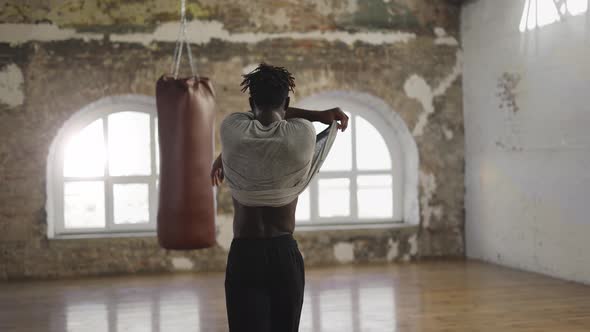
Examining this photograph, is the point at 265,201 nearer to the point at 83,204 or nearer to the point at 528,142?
→ the point at 528,142

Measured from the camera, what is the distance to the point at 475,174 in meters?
7.38

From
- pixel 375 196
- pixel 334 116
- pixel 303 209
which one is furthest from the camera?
pixel 375 196

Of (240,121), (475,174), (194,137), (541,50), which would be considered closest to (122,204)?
(194,137)

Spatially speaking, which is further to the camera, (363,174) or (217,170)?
(363,174)

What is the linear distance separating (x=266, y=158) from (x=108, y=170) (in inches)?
208

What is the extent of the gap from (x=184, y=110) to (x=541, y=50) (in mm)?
3251

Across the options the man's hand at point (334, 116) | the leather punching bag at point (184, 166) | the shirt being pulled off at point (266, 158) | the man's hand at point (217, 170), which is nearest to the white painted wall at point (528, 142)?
the leather punching bag at point (184, 166)

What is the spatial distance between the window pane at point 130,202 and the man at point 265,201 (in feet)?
16.8

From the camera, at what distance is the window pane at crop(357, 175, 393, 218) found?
7.68 m

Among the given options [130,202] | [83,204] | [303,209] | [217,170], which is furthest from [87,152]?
[217,170]

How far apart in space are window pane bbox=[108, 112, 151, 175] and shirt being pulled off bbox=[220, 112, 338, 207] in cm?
512

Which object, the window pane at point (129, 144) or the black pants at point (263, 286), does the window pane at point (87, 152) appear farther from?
the black pants at point (263, 286)

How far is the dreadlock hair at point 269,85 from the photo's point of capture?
7.48 feet

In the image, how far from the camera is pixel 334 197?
7.63 metres
